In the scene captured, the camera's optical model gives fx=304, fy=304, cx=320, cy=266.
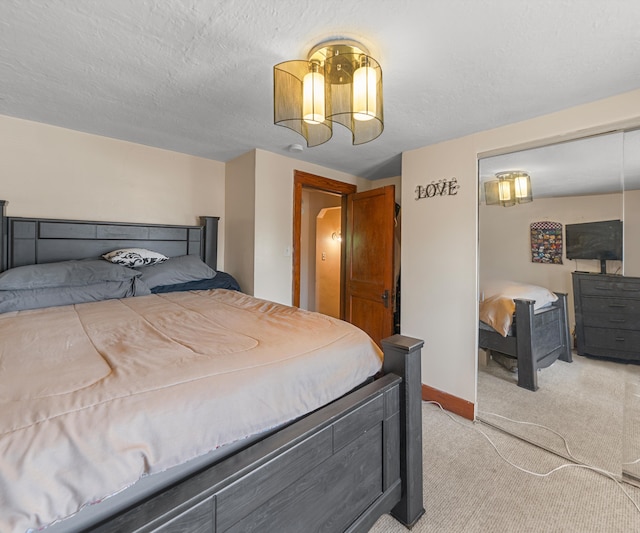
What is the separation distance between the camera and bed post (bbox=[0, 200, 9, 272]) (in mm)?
2236

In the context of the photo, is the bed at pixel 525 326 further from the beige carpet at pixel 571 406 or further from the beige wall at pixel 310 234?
the beige wall at pixel 310 234

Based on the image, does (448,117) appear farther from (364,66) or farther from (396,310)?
(396,310)

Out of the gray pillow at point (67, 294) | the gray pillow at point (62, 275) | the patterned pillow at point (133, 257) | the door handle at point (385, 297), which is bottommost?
the door handle at point (385, 297)

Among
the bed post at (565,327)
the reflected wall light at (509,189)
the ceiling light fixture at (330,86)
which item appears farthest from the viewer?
the reflected wall light at (509,189)

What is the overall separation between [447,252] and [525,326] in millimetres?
Result: 813

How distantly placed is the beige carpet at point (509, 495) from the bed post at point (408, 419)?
12cm

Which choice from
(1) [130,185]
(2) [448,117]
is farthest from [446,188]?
(1) [130,185]

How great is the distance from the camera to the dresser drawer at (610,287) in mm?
1900

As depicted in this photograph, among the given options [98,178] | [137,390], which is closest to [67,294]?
[98,178]

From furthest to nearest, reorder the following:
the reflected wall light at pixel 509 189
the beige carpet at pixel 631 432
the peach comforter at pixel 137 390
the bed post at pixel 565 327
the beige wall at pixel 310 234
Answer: the beige wall at pixel 310 234, the reflected wall light at pixel 509 189, the bed post at pixel 565 327, the beige carpet at pixel 631 432, the peach comforter at pixel 137 390

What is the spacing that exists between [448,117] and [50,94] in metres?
2.66

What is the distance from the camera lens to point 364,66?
1.39 m

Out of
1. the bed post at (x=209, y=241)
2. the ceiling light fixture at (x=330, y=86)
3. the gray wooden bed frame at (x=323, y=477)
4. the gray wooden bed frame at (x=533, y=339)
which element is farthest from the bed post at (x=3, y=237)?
the gray wooden bed frame at (x=533, y=339)

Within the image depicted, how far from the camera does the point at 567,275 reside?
2.12 metres
